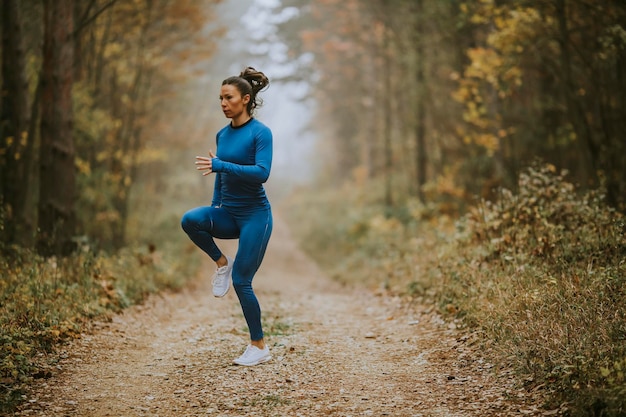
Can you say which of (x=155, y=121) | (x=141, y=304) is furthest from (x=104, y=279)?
(x=155, y=121)

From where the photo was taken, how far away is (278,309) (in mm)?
8773

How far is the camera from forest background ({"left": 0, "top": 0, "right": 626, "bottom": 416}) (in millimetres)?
5449

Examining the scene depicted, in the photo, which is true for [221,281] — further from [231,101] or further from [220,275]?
[231,101]

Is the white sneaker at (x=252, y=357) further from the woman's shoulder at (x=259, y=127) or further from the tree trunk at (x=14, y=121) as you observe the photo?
the tree trunk at (x=14, y=121)

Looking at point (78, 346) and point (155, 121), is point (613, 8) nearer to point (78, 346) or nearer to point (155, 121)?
point (78, 346)

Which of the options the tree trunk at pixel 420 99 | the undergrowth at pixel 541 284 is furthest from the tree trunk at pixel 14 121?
the tree trunk at pixel 420 99

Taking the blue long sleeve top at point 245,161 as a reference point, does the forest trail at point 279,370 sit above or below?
below

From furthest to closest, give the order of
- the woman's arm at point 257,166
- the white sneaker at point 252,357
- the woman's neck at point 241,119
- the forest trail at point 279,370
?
the white sneaker at point 252,357 → the woman's neck at point 241,119 → the woman's arm at point 257,166 → the forest trail at point 279,370

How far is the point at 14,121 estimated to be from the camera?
9734 millimetres

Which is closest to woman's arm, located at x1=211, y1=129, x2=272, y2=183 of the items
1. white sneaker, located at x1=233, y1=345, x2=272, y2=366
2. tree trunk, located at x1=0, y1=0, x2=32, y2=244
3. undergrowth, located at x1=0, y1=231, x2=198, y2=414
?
white sneaker, located at x1=233, y1=345, x2=272, y2=366

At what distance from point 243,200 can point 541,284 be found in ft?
11.4

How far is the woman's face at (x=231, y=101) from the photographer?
5.12 metres

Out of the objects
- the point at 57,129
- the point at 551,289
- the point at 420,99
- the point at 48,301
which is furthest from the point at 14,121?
the point at 420,99

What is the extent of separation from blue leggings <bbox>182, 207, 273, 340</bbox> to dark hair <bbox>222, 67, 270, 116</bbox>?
3.33ft
